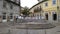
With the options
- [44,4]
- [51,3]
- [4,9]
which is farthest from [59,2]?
[4,9]

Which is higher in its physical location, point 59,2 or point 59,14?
point 59,2

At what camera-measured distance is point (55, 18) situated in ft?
139

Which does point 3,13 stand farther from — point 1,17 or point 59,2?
point 59,2

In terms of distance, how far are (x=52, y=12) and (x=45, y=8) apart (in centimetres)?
298

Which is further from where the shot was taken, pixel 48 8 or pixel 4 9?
pixel 48 8

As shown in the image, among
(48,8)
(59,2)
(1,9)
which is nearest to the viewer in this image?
(1,9)

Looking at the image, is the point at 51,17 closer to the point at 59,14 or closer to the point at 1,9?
the point at 59,14

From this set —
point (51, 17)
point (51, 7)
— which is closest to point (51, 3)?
point (51, 7)

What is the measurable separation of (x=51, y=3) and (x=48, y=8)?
5.62 feet

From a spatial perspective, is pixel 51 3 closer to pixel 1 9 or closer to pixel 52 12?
pixel 52 12

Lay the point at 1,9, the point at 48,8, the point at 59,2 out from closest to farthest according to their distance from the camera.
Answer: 1. the point at 1,9
2. the point at 59,2
3. the point at 48,8

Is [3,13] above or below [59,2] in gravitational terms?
below

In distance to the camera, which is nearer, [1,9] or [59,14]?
[1,9]

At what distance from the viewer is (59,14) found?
40312mm
